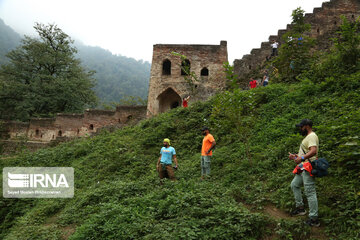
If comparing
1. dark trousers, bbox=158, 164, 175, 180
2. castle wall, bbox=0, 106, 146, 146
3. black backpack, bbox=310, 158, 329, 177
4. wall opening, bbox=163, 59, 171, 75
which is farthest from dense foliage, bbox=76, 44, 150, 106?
black backpack, bbox=310, 158, 329, 177

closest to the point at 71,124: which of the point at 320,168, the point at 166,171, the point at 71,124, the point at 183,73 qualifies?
the point at 71,124

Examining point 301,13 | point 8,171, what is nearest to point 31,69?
point 8,171

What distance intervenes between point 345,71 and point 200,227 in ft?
23.6

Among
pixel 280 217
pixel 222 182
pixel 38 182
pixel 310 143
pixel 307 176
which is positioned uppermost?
pixel 310 143

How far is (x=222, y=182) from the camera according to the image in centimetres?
538

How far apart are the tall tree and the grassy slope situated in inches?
472

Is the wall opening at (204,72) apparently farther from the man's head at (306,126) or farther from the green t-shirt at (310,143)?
the green t-shirt at (310,143)

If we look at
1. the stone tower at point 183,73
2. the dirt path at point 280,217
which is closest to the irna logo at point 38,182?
the dirt path at point 280,217

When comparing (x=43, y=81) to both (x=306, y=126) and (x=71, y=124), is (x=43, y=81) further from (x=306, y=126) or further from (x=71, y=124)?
(x=306, y=126)

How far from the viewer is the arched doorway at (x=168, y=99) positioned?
17375 mm

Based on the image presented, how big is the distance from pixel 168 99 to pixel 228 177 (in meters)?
13.1

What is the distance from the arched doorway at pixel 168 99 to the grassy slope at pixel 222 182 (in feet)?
23.7

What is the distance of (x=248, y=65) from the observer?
16609mm

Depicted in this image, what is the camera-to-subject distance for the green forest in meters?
3.61
